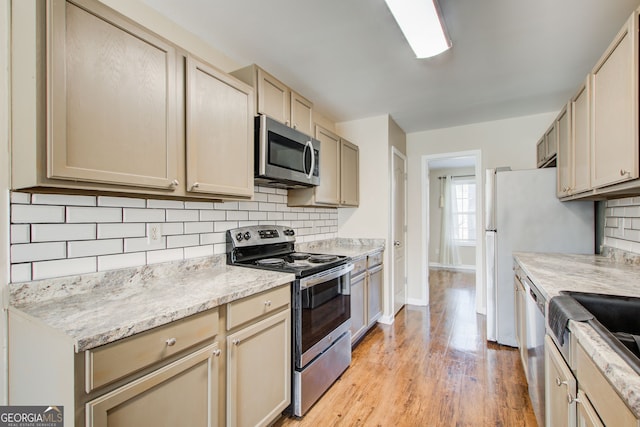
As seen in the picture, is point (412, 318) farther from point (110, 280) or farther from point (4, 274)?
point (4, 274)

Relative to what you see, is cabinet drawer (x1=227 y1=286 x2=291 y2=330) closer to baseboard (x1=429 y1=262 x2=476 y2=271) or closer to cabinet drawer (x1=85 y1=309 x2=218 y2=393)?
cabinet drawer (x1=85 y1=309 x2=218 y2=393)

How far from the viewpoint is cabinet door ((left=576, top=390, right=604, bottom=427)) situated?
83cm

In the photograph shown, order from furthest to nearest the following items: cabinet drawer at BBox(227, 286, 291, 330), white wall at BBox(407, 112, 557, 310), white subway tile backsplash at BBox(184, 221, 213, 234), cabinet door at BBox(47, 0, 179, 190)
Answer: white wall at BBox(407, 112, 557, 310), white subway tile backsplash at BBox(184, 221, 213, 234), cabinet drawer at BBox(227, 286, 291, 330), cabinet door at BBox(47, 0, 179, 190)

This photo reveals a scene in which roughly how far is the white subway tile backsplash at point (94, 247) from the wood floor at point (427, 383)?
1.40 m

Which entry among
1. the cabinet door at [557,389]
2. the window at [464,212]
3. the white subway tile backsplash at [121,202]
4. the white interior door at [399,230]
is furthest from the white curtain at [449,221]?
the white subway tile backsplash at [121,202]

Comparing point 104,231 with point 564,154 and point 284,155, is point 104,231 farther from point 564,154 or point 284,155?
point 564,154

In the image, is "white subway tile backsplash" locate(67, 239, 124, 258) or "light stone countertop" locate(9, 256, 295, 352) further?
"white subway tile backsplash" locate(67, 239, 124, 258)

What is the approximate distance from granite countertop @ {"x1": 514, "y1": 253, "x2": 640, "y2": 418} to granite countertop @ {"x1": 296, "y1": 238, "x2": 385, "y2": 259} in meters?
1.38

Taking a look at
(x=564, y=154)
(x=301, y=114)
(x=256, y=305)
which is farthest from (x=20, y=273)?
(x=564, y=154)

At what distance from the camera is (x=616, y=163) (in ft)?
4.71

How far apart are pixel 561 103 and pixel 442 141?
1.29 metres

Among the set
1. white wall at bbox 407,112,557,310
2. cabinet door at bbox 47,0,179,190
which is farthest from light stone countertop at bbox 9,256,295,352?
white wall at bbox 407,112,557,310

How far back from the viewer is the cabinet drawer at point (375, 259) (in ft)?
10.0

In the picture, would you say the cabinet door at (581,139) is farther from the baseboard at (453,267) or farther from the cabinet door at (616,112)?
the baseboard at (453,267)
